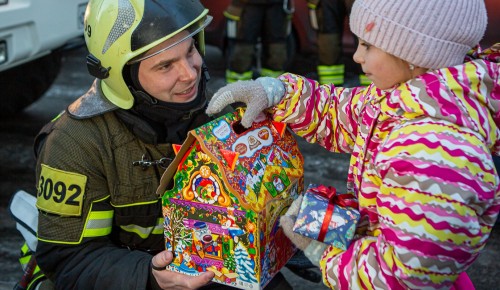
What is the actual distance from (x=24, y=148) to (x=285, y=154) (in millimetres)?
3344

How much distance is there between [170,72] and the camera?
8.01 feet

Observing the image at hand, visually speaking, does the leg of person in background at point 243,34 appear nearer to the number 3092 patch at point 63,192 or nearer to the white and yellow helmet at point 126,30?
the white and yellow helmet at point 126,30

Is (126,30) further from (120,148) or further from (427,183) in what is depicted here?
(427,183)

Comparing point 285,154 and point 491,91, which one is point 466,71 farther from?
point 285,154

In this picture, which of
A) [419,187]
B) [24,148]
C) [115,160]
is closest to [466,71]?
[419,187]

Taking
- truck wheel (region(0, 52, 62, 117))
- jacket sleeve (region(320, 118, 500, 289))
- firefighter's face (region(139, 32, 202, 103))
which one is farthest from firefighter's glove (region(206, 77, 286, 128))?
truck wheel (region(0, 52, 62, 117))

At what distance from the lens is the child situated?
1.73 metres

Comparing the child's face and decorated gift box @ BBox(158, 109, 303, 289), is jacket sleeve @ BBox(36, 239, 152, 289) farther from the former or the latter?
the child's face

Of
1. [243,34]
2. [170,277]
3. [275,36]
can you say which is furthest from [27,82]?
[170,277]

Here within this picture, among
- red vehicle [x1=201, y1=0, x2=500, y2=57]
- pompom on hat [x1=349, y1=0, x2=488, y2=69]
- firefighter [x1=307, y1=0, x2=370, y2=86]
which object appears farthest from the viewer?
red vehicle [x1=201, y1=0, x2=500, y2=57]

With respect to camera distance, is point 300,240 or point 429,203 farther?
point 300,240

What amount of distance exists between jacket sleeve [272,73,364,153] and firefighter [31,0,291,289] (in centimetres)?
36

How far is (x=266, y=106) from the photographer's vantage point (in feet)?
7.35

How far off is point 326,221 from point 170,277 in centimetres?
56
